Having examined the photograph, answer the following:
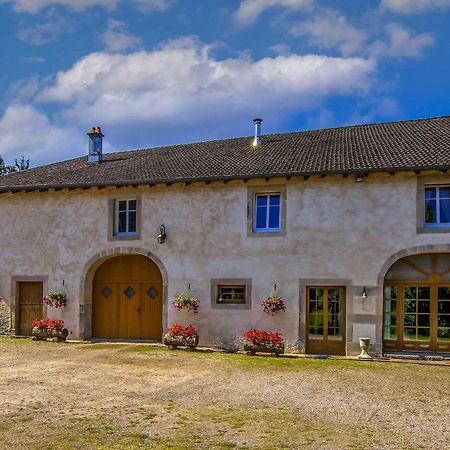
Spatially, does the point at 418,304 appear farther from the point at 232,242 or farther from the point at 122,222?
the point at 122,222

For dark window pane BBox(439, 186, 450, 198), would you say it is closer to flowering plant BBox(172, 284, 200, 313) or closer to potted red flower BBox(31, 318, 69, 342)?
flowering plant BBox(172, 284, 200, 313)

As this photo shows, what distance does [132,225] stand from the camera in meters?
17.3

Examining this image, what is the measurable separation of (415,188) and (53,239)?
35.8 ft

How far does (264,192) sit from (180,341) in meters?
4.74

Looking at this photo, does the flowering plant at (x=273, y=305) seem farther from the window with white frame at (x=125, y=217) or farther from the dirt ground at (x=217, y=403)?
the window with white frame at (x=125, y=217)

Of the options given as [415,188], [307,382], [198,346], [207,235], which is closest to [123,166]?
[207,235]

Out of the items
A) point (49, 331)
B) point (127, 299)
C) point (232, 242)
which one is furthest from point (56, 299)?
point (232, 242)

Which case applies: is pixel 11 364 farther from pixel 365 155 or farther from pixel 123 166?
pixel 365 155

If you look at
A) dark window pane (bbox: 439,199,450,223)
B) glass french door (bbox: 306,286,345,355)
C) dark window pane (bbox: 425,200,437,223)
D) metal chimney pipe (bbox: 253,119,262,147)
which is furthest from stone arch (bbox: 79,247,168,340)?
dark window pane (bbox: 439,199,450,223)

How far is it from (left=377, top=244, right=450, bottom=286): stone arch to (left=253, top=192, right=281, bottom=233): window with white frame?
9.90 ft

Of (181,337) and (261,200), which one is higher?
(261,200)

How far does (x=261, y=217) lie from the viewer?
52.3ft

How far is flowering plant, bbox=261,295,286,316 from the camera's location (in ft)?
50.0

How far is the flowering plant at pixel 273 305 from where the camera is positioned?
50.0 ft
